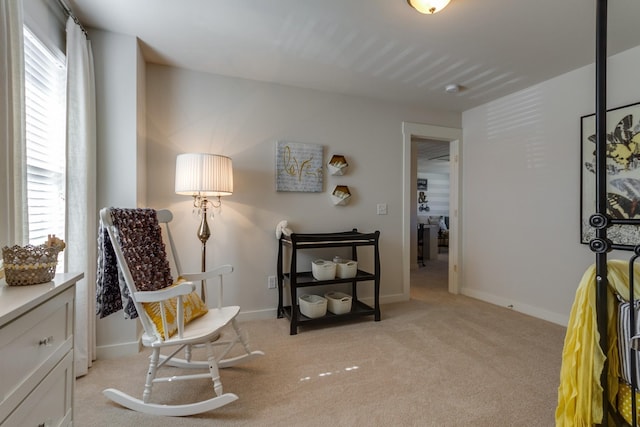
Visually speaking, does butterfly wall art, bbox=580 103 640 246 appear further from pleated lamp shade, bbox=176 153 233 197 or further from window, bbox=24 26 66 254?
window, bbox=24 26 66 254

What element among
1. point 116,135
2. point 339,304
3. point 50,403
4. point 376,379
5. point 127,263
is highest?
point 116,135

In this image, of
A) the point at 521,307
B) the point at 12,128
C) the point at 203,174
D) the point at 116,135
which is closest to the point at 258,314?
the point at 203,174

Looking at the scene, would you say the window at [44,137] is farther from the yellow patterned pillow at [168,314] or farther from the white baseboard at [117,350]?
the white baseboard at [117,350]

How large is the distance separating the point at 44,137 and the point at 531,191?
395 cm

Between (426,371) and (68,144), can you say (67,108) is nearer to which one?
(68,144)

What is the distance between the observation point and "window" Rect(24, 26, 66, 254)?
1.58 meters

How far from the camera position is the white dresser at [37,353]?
80cm

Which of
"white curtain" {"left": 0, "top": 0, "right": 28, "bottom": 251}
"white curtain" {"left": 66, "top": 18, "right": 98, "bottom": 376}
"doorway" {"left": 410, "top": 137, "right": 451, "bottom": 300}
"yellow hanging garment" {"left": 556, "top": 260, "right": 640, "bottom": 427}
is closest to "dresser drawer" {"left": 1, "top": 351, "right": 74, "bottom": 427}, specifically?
"white curtain" {"left": 0, "top": 0, "right": 28, "bottom": 251}

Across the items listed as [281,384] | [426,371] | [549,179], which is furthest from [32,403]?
[549,179]

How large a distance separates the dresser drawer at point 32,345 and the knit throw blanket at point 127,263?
42 cm

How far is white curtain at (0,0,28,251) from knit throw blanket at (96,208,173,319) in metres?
0.35

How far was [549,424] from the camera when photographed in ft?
4.64

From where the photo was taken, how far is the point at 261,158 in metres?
2.83

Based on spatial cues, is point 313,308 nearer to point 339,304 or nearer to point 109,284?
point 339,304
